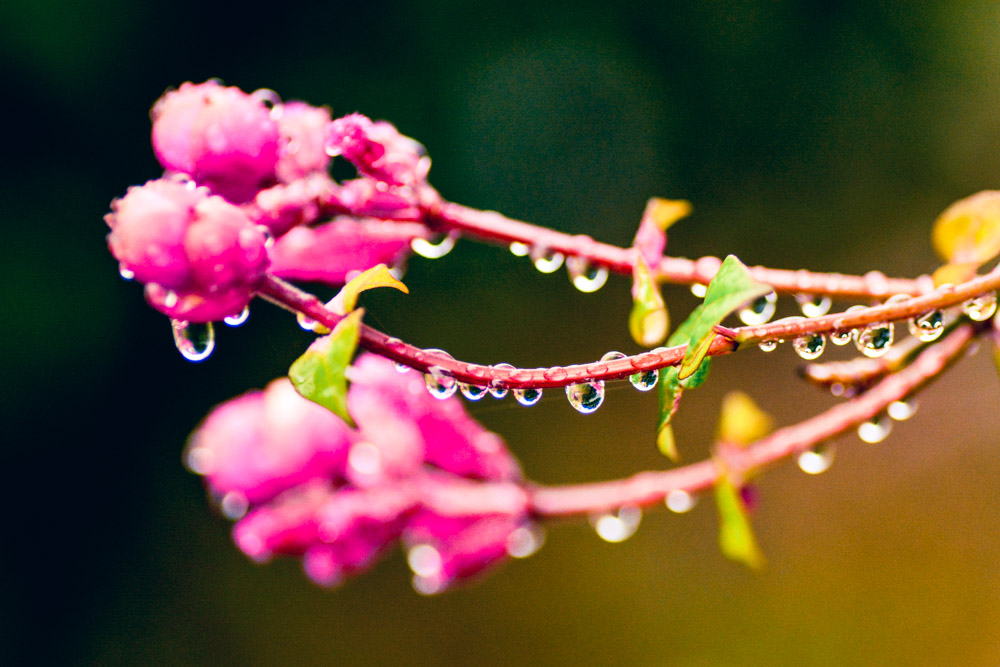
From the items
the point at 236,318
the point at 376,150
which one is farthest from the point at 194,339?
the point at 376,150

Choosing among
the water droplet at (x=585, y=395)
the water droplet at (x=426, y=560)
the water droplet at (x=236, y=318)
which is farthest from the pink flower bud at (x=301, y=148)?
the water droplet at (x=426, y=560)

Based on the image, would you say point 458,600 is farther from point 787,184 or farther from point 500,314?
point 787,184

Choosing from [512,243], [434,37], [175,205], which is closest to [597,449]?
[434,37]

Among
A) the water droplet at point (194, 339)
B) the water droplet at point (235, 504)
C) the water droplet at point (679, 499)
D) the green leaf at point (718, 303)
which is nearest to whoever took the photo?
the green leaf at point (718, 303)

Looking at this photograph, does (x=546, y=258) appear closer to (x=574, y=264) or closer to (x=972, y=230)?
(x=574, y=264)

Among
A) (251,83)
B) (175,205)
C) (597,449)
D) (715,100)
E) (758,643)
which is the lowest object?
(175,205)

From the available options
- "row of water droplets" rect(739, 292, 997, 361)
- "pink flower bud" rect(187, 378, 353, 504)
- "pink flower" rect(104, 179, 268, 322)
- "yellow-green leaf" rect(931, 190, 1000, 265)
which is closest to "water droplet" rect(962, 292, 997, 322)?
"row of water droplets" rect(739, 292, 997, 361)

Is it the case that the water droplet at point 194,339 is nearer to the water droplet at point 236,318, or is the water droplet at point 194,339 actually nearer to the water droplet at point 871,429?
the water droplet at point 236,318
